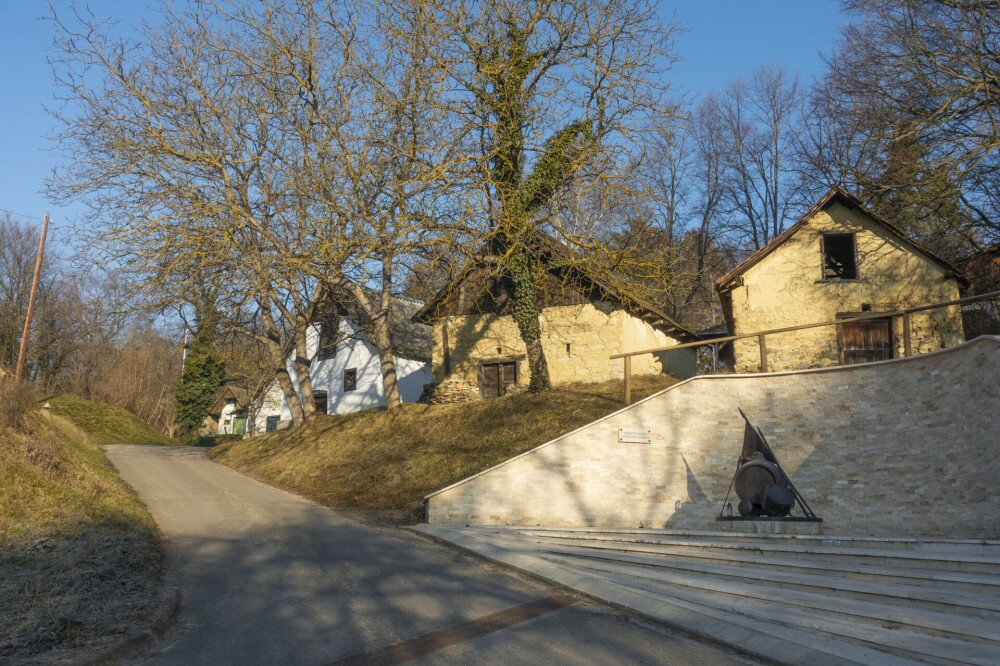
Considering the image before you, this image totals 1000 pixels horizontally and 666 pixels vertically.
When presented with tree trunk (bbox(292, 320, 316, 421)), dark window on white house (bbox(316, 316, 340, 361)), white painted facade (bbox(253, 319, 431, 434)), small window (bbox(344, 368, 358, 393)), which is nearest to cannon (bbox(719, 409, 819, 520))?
dark window on white house (bbox(316, 316, 340, 361))

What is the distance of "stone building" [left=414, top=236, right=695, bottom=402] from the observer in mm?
23219

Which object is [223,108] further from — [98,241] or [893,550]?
[893,550]

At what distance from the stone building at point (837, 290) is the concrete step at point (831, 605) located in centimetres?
1350

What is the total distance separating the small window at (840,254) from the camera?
21.5 meters

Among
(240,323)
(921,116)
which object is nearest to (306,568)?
(240,323)

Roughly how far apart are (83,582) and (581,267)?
14.3 meters

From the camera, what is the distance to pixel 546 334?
24.1 m

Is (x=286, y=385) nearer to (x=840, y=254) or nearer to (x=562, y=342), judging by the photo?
(x=562, y=342)

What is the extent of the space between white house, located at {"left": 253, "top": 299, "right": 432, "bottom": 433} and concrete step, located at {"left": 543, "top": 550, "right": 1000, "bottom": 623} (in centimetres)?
2466

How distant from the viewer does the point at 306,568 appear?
31.6 feet

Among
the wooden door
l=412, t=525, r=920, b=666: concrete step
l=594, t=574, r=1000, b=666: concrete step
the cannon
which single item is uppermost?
the wooden door

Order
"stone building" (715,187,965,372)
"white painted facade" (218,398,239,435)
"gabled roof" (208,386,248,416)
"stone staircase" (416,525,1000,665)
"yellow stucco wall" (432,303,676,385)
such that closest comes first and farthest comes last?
"stone staircase" (416,525,1000,665) → "stone building" (715,187,965,372) → "yellow stucco wall" (432,303,676,385) → "gabled roof" (208,386,248,416) → "white painted facade" (218,398,239,435)

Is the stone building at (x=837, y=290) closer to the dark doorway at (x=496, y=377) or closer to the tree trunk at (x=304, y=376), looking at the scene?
the dark doorway at (x=496, y=377)

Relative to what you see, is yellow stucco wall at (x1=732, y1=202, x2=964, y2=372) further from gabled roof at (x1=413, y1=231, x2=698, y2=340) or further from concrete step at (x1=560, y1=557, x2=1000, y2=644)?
concrete step at (x1=560, y1=557, x2=1000, y2=644)
